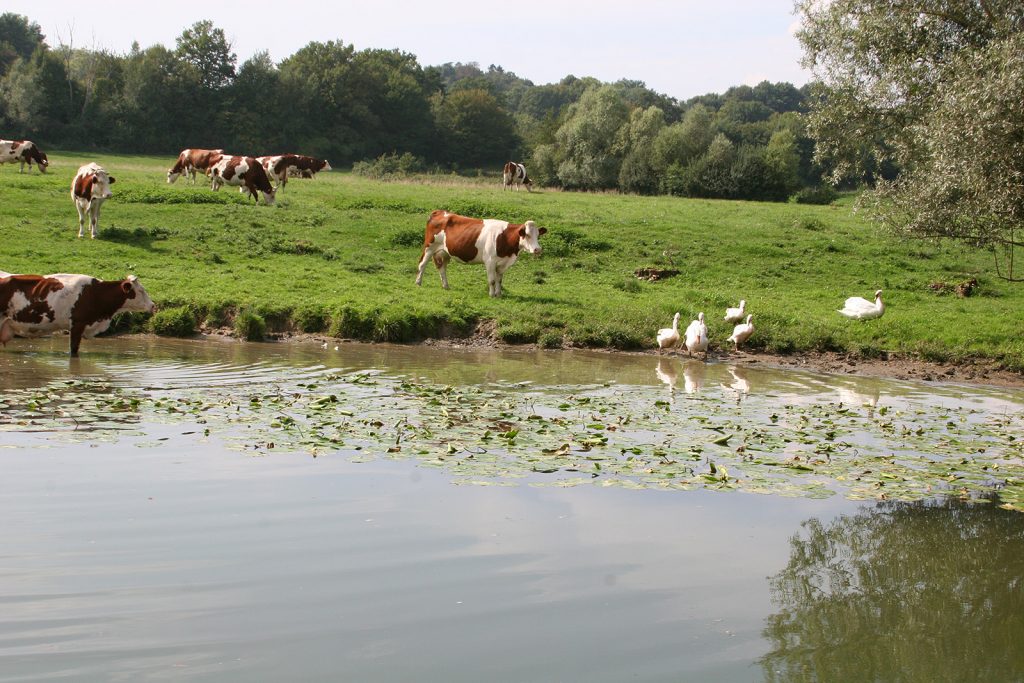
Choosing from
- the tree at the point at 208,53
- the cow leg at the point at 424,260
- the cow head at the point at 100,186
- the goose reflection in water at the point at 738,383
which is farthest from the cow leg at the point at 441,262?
the tree at the point at 208,53

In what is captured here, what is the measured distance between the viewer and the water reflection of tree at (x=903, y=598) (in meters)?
6.05

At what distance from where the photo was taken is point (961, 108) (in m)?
17.4

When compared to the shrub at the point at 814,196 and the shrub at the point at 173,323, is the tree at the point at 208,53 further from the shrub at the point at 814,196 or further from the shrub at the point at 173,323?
the shrub at the point at 173,323

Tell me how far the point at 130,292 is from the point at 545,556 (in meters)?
11.8

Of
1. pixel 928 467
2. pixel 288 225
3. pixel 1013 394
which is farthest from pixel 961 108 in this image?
pixel 288 225

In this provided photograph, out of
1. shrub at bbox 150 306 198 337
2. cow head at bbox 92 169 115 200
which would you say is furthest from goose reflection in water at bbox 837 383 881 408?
cow head at bbox 92 169 115 200

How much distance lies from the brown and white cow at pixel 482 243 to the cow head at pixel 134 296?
6974 mm

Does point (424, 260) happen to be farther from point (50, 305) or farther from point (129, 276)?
point (50, 305)

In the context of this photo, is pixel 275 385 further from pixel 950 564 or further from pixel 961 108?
pixel 961 108

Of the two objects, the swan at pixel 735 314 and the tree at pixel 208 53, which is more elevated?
the tree at pixel 208 53

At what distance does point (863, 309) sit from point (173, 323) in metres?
13.5

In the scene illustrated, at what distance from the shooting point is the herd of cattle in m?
16.1

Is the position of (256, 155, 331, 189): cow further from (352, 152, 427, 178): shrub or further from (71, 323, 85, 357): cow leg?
(71, 323, 85, 357): cow leg

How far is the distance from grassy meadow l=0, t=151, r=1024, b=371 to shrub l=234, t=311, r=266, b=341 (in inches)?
4.5
